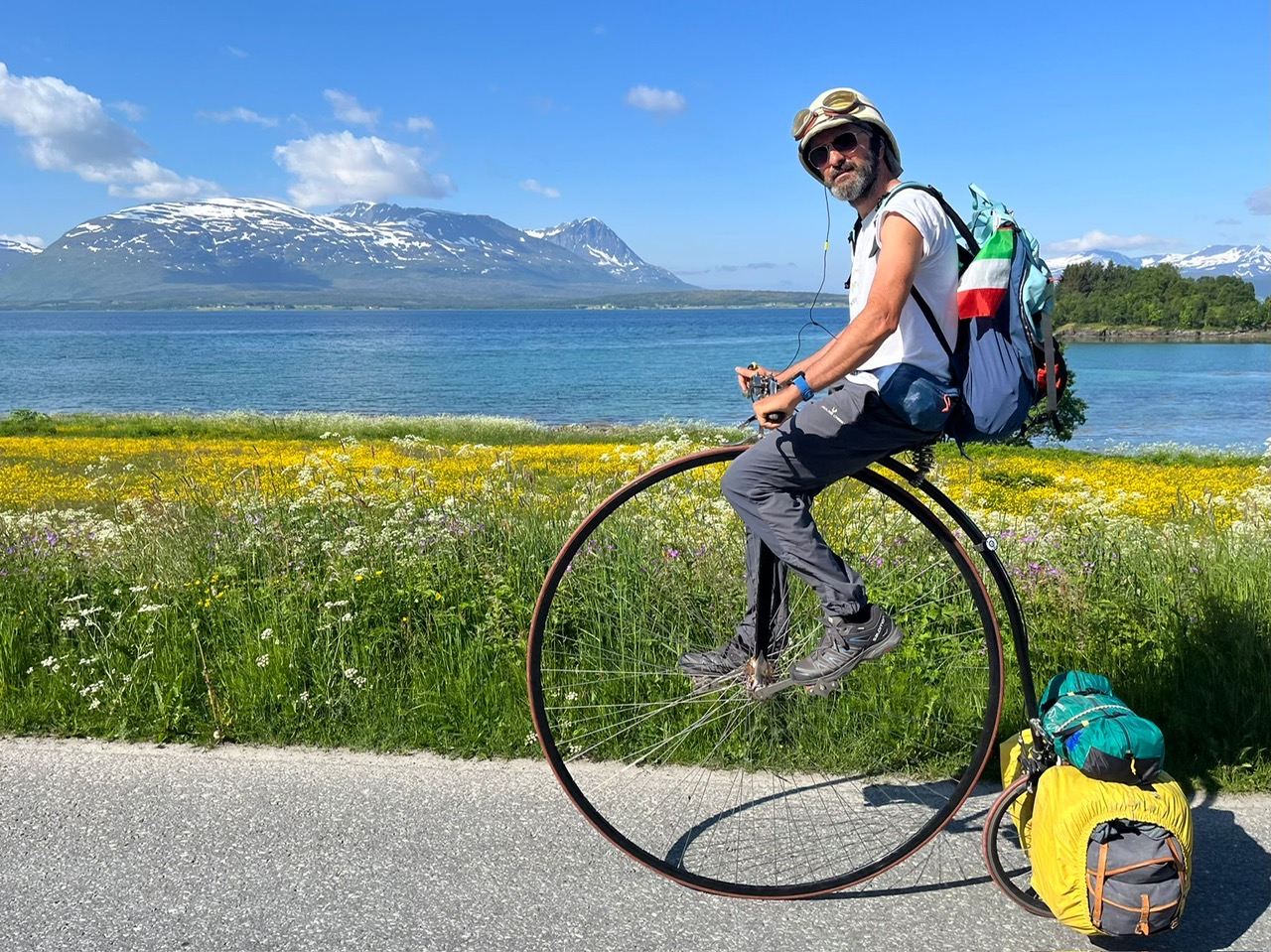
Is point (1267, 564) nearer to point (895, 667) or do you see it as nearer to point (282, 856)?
point (895, 667)

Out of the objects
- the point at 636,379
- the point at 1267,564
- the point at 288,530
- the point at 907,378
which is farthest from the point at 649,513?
the point at 636,379

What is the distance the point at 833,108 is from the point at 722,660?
1927 mm

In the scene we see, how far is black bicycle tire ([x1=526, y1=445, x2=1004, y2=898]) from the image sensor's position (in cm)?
314

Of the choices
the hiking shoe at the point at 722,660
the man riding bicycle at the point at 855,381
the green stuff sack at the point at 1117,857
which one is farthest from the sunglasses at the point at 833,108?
the green stuff sack at the point at 1117,857

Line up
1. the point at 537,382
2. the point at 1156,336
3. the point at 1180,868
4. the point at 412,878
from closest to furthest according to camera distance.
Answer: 1. the point at 1180,868
2. the point at 412,878
3. the point at 537,382
4. the point at 1156,336

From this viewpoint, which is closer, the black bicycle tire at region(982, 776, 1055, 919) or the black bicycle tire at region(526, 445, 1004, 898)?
the black bicycle tire at region(982, 776, 1055, 919)

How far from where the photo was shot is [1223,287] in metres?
119

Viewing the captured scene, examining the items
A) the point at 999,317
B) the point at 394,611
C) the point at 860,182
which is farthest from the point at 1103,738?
the point at 394,611

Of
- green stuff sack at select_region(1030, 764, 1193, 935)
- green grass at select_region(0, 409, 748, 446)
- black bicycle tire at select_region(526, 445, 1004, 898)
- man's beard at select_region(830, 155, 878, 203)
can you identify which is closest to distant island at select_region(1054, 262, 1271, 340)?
green grass at select_region(0, 409, 748, 446)

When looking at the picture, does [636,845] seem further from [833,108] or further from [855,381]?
[833,108]

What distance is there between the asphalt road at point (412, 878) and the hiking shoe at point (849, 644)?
0.75 meters

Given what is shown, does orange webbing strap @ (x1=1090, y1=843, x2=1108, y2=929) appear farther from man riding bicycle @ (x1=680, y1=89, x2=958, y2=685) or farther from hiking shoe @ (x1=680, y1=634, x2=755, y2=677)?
hiking shoe @ (x1=680, y1=634, x2=755, y2=677)

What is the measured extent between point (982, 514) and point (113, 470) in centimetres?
1423

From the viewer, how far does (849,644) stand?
3156 mm
